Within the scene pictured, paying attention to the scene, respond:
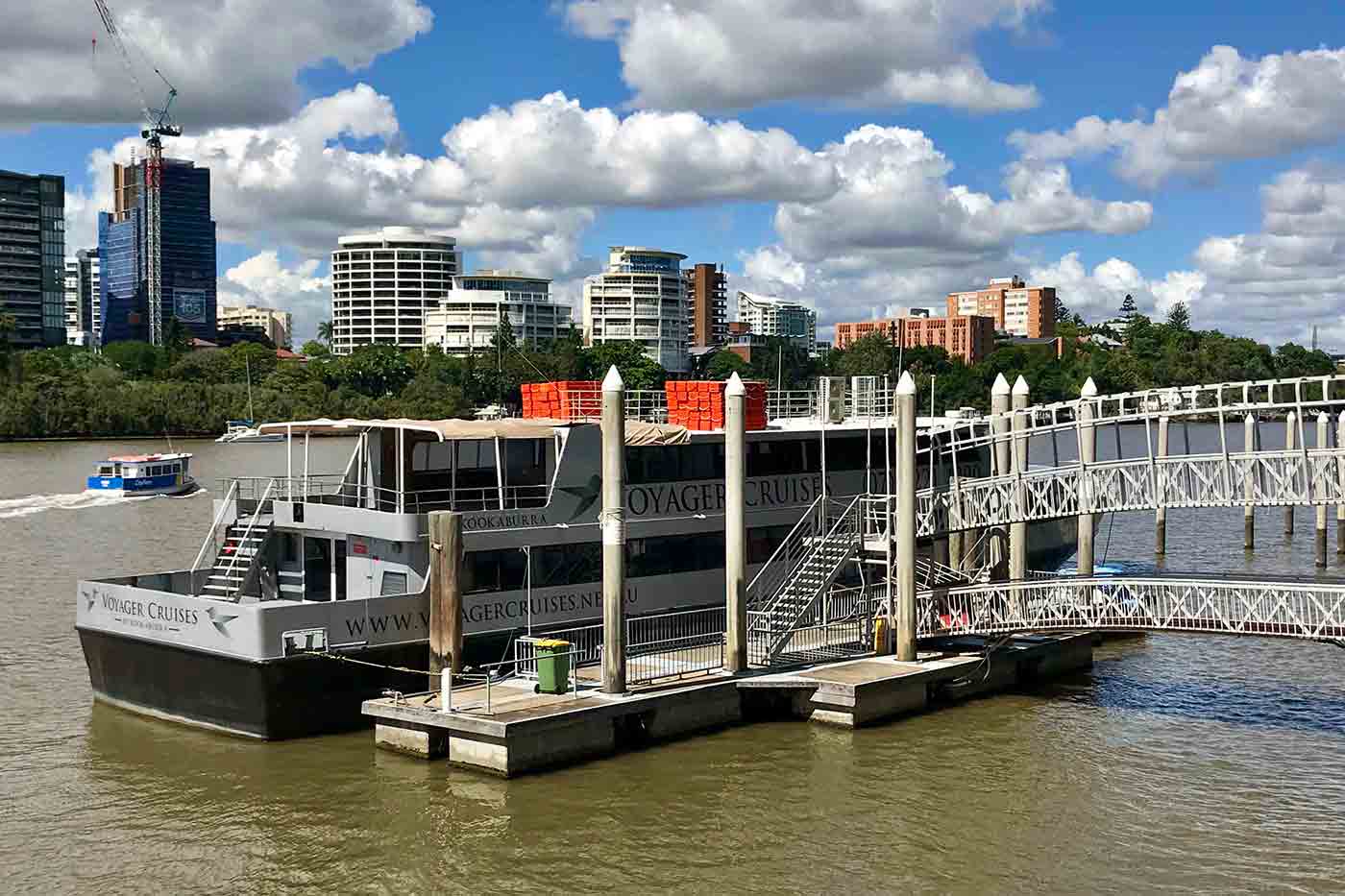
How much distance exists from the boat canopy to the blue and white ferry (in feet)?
160

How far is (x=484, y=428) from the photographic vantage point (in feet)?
91.2

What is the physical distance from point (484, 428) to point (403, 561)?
9.63ft

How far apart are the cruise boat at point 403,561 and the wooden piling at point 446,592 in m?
1.11

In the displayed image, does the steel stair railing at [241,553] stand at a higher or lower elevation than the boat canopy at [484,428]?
lower

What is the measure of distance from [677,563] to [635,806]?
866cm

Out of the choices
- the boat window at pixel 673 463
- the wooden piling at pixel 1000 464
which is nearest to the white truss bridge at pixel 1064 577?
the wooden piling at pixel 1000 464

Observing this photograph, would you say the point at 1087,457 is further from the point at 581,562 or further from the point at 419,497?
the point at 419,497

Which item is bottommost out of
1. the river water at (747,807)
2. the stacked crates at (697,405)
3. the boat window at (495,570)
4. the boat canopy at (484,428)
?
the river water at (747,807)

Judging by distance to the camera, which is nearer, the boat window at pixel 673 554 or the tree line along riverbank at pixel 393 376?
the boat window at pixel 673 554

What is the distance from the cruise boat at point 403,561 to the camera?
25688 mm

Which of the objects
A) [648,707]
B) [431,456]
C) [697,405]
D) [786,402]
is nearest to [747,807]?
[648,707]

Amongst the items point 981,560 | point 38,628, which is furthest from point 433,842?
point 38,628

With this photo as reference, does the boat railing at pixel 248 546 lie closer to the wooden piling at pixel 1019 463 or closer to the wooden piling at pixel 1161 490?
the wooden piling at pixel 1019 463

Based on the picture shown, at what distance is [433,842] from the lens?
2119cm
